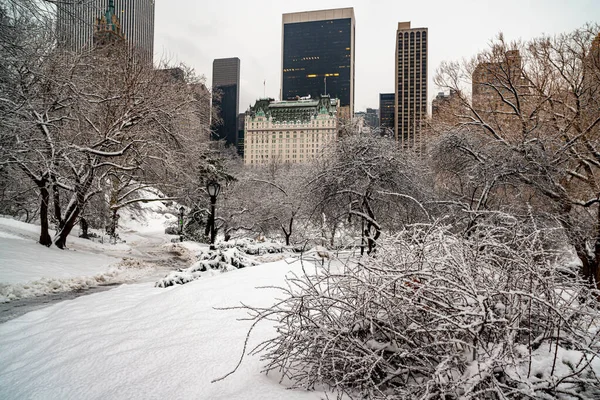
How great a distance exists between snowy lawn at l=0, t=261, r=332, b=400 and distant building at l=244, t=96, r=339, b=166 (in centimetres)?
7017

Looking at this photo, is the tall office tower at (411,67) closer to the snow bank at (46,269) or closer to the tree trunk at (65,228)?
the tree trunk at (65,228)

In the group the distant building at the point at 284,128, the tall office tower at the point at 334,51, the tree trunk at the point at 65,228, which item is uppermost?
the tall office tower at the point at 334,51

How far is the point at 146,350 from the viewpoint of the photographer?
321 cm

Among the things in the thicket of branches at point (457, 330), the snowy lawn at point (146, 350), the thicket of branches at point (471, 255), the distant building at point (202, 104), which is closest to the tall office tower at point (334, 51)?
the distant building at point (202, 104)

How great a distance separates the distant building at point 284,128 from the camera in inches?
3270

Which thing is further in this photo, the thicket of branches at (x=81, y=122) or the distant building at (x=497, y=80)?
the distant building at (x=497, y=80)

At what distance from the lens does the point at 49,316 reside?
5238 mm

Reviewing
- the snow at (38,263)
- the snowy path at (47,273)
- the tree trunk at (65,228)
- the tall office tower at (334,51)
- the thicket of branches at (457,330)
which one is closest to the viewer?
the thicket of branches at (457,330)

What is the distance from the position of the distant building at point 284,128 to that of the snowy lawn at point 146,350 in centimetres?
7017

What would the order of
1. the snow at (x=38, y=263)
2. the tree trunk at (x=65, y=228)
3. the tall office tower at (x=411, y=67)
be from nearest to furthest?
the snow at (x=38, y=263)
the tree trunk at (x=65, y=228)
the tall office tower at (x=411, y=67)

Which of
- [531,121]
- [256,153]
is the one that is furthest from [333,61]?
[531,121]

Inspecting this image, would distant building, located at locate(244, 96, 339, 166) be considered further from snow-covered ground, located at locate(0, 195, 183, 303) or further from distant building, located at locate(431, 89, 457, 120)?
snow-covered ground, located at locate(0, 195, 183, 303)

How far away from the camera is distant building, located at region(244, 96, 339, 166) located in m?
83.1

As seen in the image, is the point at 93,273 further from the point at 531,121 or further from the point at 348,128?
the point at 531,121
